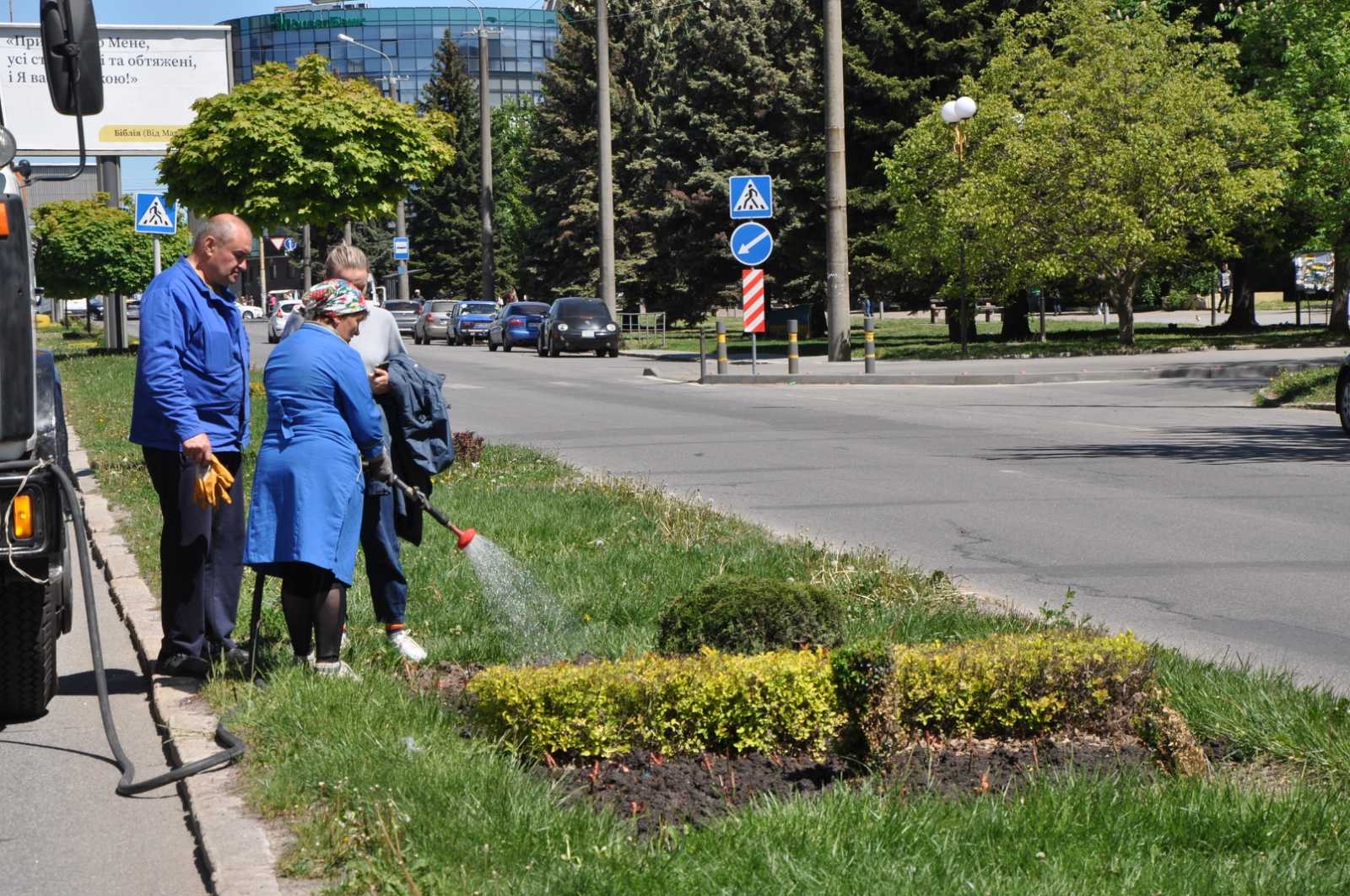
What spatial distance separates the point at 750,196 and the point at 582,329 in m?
15.9

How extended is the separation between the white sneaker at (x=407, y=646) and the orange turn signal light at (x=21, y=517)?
1.62 meters

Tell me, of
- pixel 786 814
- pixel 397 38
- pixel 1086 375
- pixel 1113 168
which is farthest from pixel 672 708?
pixel 397 38

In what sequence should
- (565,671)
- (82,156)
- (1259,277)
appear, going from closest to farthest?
(565,671) → (82,156) → (1259,277)

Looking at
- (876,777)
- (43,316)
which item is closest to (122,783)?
(876,777)

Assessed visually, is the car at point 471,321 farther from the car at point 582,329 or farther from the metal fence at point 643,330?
the car at point 582,329

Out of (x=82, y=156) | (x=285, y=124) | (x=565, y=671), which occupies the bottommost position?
(x=565, y=671)

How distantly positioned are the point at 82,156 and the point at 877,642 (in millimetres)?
3537

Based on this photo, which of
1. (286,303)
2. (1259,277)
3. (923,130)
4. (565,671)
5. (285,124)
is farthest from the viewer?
(1259,277)

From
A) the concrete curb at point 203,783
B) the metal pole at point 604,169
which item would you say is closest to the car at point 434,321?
the metal pole at point 604,169

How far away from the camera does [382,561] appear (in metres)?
7.25

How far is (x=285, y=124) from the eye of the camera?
20719 mm

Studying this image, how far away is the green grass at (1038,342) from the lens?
34281 millimetres

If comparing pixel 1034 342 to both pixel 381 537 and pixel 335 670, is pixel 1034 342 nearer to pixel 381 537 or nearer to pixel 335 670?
pixel 381 537

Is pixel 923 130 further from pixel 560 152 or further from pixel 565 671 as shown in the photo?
pixel 565 671
